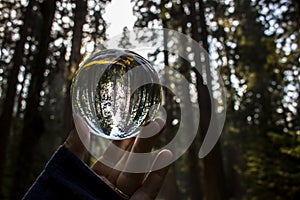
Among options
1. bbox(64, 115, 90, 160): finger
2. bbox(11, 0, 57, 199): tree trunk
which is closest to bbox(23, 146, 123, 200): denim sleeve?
bbox(64, 115, 90, 160): finger

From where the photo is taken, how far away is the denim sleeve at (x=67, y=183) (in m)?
1.13

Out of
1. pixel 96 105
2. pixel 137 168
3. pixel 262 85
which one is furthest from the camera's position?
pixel 262 85

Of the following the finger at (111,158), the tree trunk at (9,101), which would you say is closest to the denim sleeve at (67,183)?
the finger at (111,158)

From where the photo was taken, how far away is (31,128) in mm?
11531

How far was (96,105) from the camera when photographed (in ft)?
5.63

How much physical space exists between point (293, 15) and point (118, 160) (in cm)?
1096

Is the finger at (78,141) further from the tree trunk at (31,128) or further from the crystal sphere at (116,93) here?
the tree trunk at (31,128)

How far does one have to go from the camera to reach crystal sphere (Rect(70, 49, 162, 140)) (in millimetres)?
1708

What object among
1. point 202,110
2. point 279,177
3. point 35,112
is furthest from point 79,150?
point 279,177

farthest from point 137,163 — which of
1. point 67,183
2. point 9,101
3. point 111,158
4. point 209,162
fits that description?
point 9,101

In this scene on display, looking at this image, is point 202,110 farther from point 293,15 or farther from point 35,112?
point 35,112

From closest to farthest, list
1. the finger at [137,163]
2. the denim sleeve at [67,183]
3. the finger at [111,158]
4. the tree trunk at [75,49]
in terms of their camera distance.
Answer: the denim sleeve at [67,183], the finger at [137,163], the finger at [111,158], the tree trunk at [75,49]

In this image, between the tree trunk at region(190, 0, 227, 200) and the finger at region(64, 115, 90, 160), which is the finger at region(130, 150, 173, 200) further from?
the tree trunk at region(190, 0, 227, 200)

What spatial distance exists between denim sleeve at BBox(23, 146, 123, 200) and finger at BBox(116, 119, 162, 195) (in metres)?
0.18
